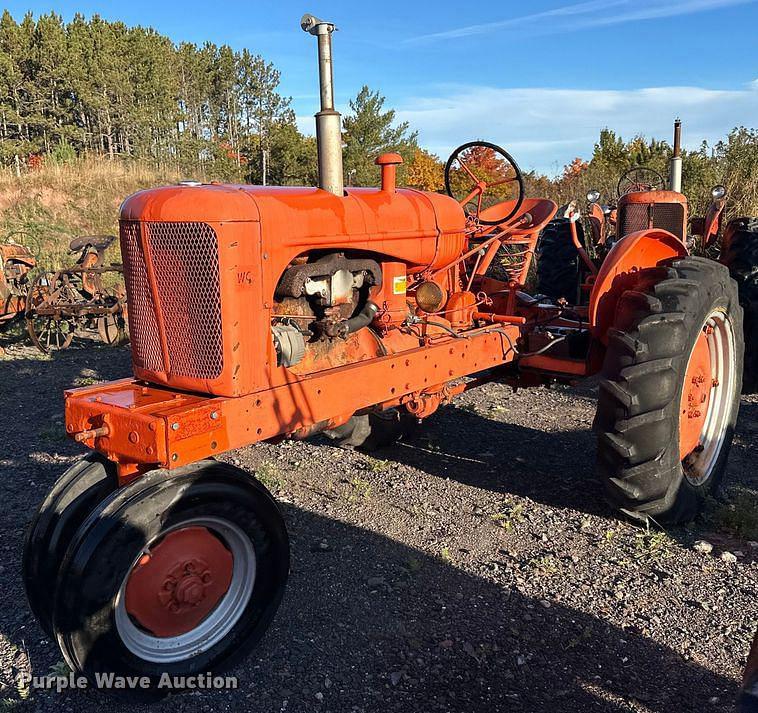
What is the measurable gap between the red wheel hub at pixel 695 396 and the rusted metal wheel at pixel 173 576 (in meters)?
2.27

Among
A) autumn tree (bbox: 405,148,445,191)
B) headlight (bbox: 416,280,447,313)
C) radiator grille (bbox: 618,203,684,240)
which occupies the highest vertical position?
autumn tree (bbox: 405,148,445,191)

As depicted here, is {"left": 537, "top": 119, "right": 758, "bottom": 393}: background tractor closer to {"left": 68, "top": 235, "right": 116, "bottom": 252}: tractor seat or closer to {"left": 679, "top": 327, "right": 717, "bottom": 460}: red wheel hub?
{"left": 679, "top": 327, "right": 717, "bottom": 460}: red wheel hub

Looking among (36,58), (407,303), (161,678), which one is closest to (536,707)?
(161,678)

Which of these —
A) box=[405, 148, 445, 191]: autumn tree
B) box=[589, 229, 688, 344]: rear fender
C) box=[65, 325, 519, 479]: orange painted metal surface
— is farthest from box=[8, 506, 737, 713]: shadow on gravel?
box=[405, 148, 445, 191]: autumn tree

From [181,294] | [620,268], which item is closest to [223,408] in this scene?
[181,294]

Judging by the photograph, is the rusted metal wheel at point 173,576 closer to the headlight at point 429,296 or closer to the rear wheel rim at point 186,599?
the rear wheel rim at point 186,599

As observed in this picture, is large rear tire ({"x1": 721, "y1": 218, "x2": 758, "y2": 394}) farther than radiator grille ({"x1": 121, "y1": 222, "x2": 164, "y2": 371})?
Yes

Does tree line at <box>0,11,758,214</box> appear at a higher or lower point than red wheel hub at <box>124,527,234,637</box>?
higher

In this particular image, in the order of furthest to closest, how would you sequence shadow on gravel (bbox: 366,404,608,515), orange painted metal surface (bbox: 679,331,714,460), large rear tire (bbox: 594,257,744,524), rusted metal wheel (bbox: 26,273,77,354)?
1. rusted metal wheel (bbox: 26,273,77,354)
2. shadow on gravel (bbox: 366,404,608,515)
3. orange painted metal surface (bbox: 679,331,714,460)
4. large rear tire (bbox: 594,257,744,524)

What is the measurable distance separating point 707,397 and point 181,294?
9.72 feet

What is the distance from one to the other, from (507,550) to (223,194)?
209cm

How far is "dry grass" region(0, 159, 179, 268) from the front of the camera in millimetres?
14547

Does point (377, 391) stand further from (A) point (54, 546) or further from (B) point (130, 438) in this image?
(A) point (54, 546)

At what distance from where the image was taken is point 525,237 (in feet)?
14.2
